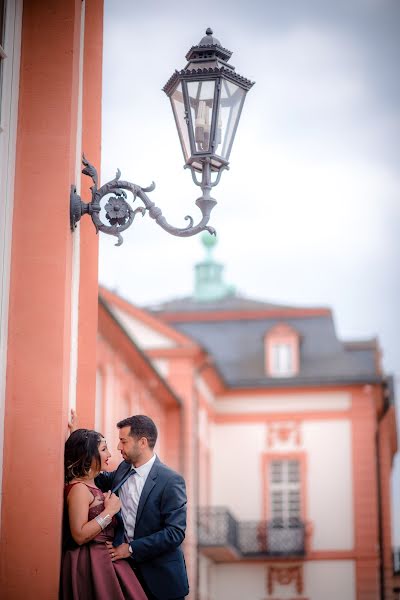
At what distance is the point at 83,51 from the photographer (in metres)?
6.86

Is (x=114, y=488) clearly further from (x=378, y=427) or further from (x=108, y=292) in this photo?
(x=378, y=427)

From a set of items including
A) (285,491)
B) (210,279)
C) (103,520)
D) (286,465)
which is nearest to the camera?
(103,520)

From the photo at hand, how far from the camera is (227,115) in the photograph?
661 centimetres

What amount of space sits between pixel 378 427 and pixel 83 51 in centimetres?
3227

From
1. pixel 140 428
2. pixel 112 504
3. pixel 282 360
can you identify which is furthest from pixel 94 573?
pixel 282 360

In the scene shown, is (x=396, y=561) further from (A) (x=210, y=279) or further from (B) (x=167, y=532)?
(B) (x=167, y=532)

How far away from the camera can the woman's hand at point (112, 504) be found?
570cm

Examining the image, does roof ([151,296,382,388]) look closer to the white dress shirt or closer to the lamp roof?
the lamp roof

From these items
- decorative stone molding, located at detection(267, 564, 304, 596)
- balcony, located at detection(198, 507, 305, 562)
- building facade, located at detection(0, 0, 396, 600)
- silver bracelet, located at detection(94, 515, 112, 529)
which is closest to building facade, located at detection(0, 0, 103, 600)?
silver bracelet, located at detection(94, 515, 112, 529)

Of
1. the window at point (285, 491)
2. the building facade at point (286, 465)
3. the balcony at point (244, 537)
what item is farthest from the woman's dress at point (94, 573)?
the window at point (285, 491)

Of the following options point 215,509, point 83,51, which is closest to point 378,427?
point 215,509

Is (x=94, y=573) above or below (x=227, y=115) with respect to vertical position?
below

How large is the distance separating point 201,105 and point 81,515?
2.09m

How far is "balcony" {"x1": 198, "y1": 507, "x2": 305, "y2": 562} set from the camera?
113ft
